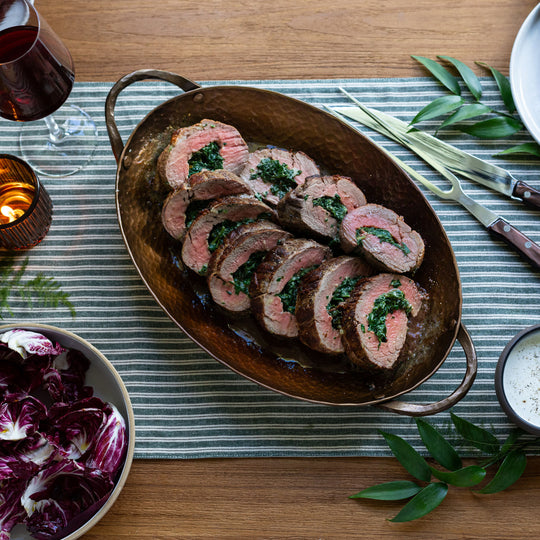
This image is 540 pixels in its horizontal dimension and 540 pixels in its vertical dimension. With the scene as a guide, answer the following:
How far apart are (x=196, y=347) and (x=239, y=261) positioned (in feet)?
1.31

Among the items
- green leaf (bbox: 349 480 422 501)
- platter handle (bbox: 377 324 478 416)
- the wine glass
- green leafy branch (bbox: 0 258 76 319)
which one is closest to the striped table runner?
green leafy branch (bbox: 0 258 76 319)

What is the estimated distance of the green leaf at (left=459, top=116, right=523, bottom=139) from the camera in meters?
2.50

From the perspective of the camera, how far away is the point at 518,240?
237 centimetres

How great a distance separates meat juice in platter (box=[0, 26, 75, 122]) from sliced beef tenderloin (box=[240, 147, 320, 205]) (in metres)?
0.73

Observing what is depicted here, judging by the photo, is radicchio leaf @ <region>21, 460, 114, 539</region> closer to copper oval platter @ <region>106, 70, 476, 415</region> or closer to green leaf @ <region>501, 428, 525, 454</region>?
copper oval platter @ <region>106, 70, 476, 415</region>

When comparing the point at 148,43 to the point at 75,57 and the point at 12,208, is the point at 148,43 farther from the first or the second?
the point at 12,208

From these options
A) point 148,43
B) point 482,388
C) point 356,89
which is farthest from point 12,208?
A: point 482,388

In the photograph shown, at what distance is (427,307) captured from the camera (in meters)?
2.25

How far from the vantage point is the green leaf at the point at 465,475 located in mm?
2154

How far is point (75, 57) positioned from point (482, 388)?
2.17 meters

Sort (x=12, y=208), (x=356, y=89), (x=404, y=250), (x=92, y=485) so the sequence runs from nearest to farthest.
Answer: (x=92, y=485) → (x=404, y=250) → (x=12, y=208) → (x=356, y=89)

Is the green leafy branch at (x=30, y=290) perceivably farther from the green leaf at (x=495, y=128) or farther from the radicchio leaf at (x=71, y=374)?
the green leaf at (x=495, y=128)

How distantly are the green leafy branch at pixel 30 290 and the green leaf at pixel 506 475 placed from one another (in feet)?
5.57

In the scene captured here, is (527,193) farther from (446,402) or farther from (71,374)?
(71,374)
